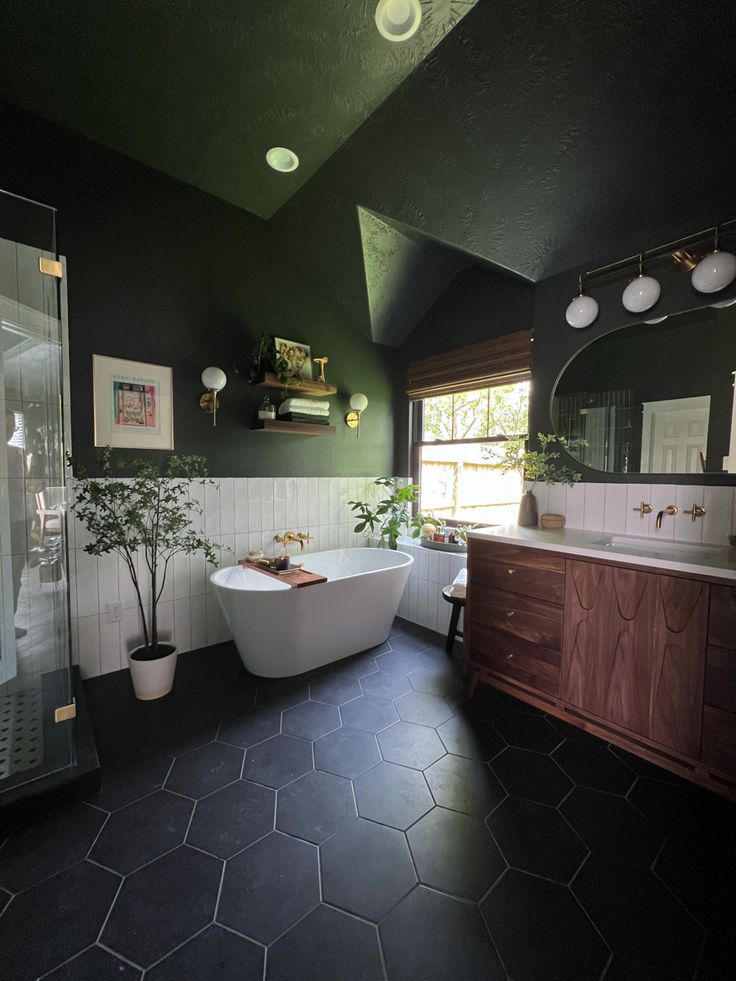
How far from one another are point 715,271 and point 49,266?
288 centimetres

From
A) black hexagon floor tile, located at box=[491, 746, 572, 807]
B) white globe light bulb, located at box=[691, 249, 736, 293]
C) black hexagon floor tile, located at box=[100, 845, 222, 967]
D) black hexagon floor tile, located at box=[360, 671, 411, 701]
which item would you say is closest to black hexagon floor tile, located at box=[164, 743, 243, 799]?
black hexagon floor tile, located at box=[100, 845, 222, 967]

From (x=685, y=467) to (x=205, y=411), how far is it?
9.00ft

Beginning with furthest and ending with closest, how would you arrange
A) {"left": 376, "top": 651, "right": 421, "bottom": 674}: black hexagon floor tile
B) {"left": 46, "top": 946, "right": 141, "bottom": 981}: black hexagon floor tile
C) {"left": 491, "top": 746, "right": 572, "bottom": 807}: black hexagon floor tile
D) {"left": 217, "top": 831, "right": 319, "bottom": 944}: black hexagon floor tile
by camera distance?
{"left": 376, "top": 651, "right": 421, "bottom": 674}: black hexagon floor tile → {"left": 491, "top": 746, "right": 572, "bottom": 807}: black hexagon floor tile → {"left": 217, "top": 831, "right": 319, "bottom": 944}: black hexagon floor tile → {"left": 46, "top": 946, "right": 141, "bottom": 981}: black hexagon floor tile

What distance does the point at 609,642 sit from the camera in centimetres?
159

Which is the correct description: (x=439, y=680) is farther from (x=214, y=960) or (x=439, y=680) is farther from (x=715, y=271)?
(x=715, y=271)

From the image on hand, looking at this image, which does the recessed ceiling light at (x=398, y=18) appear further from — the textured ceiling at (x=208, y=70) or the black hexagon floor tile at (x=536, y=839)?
the black hexagon floor tile at (x=536, y=839)

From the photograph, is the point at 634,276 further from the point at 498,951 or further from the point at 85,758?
the point at 85,758

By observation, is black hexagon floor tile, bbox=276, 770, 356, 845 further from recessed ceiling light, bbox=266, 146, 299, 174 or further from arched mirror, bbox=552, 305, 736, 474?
recessed ceiling light, bbox=266, 146, 299, 174

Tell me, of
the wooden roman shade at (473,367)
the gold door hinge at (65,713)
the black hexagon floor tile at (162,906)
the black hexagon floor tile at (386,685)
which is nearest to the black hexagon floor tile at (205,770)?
the black hexagon floor tile at (162,906)

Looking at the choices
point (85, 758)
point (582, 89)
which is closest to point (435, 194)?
point (582, 89)

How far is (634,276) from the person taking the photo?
6.43 feet

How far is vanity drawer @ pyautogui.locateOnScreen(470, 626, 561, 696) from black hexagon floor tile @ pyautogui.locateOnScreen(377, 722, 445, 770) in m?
0.45

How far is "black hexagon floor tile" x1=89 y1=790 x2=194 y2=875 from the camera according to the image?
4.09ft

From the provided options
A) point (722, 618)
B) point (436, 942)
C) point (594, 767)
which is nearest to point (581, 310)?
point (722, 618)
